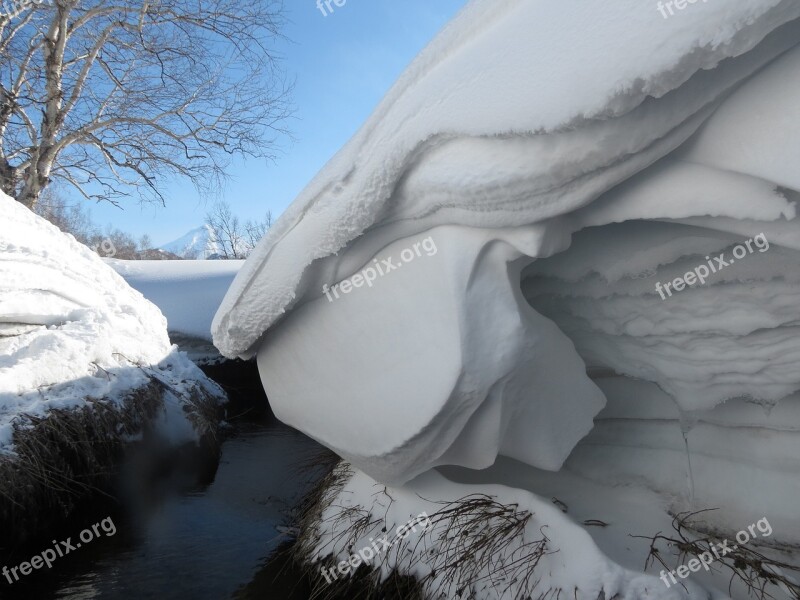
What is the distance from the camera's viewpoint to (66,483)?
10.6 ft

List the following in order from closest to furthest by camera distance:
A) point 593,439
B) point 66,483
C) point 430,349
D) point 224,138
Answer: point 430,349, point 593,439, point 66,483, point 224,138

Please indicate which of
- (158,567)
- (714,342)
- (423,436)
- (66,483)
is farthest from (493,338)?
(66,483)

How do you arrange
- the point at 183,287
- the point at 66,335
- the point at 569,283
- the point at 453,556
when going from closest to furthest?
1. the point at 453,556
2. the point at 569,283
3. the point at 66,335
4. the point at 183,287

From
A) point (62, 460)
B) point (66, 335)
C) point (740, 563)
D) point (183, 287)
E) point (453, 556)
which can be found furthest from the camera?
point (183, 287)

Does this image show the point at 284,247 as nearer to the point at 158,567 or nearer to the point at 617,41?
the point at 617,41

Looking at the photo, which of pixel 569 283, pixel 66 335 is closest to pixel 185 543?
pixel 66 335

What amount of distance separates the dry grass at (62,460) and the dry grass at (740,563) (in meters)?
2.90

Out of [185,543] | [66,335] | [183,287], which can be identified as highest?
[183,287]

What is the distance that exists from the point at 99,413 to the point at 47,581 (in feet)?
4.14

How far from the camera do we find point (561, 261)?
201 centimetres

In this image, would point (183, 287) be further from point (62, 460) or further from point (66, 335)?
point (62, 460)

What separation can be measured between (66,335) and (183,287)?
4730mm

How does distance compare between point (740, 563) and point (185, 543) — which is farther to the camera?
point (185, 543)

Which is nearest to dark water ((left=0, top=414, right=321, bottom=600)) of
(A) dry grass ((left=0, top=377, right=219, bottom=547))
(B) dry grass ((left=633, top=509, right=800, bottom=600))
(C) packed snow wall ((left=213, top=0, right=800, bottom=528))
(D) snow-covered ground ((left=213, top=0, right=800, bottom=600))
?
(A) dry grass ((left=0, top=377, right=219, bottom=547))
